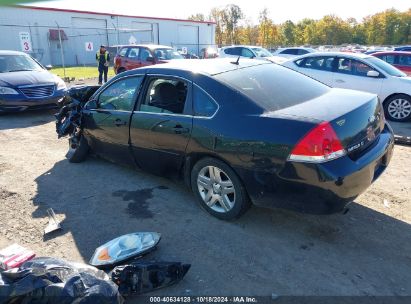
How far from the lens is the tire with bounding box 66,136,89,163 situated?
538 cm

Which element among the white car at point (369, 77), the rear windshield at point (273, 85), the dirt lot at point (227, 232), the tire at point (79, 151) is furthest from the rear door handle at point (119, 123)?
the white car at point (369, 77)

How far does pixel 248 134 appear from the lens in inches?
125

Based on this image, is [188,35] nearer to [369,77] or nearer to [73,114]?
[369,77]

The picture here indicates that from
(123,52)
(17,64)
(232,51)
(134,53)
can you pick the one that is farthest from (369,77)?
(232,51)

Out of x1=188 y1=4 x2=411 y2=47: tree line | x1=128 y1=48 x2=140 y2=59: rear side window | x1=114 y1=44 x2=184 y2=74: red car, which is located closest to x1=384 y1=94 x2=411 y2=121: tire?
x1=114 y1=44 x2=184 y2=74: red car

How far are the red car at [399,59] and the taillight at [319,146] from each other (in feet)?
31.6

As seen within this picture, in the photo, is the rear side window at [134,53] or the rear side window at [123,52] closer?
the rear side window at [134,53]

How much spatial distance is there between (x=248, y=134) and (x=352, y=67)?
6486 millimetres

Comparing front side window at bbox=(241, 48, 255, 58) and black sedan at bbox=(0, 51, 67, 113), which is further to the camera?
front side window at bbox=(241, 48, 255, 58)

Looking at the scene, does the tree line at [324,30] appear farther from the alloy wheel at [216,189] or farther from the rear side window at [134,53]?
the alloy wheel at [216,189]

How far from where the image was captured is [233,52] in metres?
18.7

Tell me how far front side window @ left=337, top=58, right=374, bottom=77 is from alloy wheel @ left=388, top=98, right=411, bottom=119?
911 mm

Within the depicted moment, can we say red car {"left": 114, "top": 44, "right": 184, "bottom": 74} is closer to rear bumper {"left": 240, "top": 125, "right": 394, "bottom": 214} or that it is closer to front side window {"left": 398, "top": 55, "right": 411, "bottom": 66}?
front side window {"left": 398, "top": 55, "right": 411, "bottom": 66}

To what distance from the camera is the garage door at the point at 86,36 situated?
32.4m
